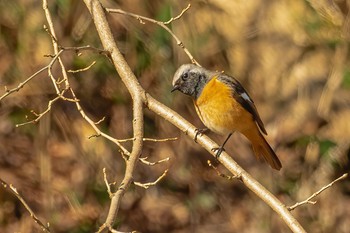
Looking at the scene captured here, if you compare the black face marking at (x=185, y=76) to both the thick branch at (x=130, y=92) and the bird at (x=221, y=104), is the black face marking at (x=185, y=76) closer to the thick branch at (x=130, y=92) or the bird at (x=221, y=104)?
the bird at (x=221, y=104)

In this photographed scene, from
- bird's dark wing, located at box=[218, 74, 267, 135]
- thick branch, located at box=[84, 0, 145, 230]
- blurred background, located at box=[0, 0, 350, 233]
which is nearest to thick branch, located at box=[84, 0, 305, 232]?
thick branch, located at box=[84, 0, 145, 230]

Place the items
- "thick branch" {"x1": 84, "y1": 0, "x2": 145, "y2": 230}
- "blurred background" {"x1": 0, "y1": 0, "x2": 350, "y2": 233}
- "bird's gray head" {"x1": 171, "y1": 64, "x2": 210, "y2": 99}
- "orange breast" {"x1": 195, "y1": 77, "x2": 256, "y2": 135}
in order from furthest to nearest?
1. "blurred background" {"x1": 0, "y1": 0, "x2": 350, "y2": 233}
2. "bird's gray head" {"x1": 171, "y1": 64, "x2": 210, "y2": 99}
3. "orange breast" {"x1": 195, "y1": 77, "x2": 256, "y2": 135}
4. "thick branch" {"x1": 84, "y1": 0, "x2": 145, "y2": 230}

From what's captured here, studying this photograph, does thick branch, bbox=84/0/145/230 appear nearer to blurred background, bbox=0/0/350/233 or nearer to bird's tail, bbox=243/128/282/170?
bird's tail, bbox=243/128/282/170

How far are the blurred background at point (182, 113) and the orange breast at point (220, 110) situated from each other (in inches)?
110

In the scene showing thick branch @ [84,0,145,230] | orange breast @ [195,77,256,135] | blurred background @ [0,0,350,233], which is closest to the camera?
thick branch @ [84,0,145,230]

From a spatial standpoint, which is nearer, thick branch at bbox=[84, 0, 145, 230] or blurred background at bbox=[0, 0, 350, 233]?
thick branch at bbox=[84, 0, 145, 230]

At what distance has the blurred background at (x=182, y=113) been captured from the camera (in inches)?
339

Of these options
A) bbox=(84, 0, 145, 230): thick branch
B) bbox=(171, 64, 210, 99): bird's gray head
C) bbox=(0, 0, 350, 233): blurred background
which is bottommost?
bbox=(0, 0, 350, 233): blurred background

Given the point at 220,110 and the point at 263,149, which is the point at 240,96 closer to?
the point at 220,110

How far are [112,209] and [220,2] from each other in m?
5.66

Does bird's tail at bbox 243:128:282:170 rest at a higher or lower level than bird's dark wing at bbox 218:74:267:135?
lower

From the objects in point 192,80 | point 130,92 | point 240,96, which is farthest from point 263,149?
point 130,92

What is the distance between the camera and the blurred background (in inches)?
339

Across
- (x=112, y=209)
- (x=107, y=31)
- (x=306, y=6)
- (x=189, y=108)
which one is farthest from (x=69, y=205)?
(x=112, y=209)
